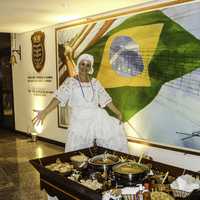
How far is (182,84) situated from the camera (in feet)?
11.4

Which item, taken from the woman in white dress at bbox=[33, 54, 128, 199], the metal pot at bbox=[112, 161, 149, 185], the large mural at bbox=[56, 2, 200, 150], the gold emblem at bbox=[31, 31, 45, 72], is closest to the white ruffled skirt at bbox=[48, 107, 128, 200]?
the woman in white dress at bbox=[33, 54, 128, 199]

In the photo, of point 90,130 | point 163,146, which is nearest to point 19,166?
point 90,130

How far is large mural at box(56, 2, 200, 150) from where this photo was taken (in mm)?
3385

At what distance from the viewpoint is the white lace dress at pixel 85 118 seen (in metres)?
3.24

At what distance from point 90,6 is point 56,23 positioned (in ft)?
4.88

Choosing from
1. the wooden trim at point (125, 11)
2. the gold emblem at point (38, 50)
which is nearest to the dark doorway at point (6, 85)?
the gold emblem at point (38, 50)

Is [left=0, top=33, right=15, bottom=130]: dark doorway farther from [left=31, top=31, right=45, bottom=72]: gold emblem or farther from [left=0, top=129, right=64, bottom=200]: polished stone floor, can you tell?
[left=31, top=31, right=45, bottom=72]: gold emblem

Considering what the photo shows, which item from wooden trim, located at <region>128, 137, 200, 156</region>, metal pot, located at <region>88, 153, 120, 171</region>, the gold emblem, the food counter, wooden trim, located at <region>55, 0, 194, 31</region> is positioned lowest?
wooden trim, located at <region>128, 137, 200, 156</region>

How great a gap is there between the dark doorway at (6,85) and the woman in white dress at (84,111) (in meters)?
4.39

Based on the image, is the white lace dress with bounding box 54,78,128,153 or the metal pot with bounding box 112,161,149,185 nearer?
the metal pot with bounding box 112,161,149,185

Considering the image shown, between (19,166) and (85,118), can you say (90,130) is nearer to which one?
(85,118)

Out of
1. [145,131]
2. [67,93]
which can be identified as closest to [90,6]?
[67,93]

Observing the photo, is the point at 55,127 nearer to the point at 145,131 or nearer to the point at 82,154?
the point at 145,131

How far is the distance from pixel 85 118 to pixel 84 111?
0.08 metres
